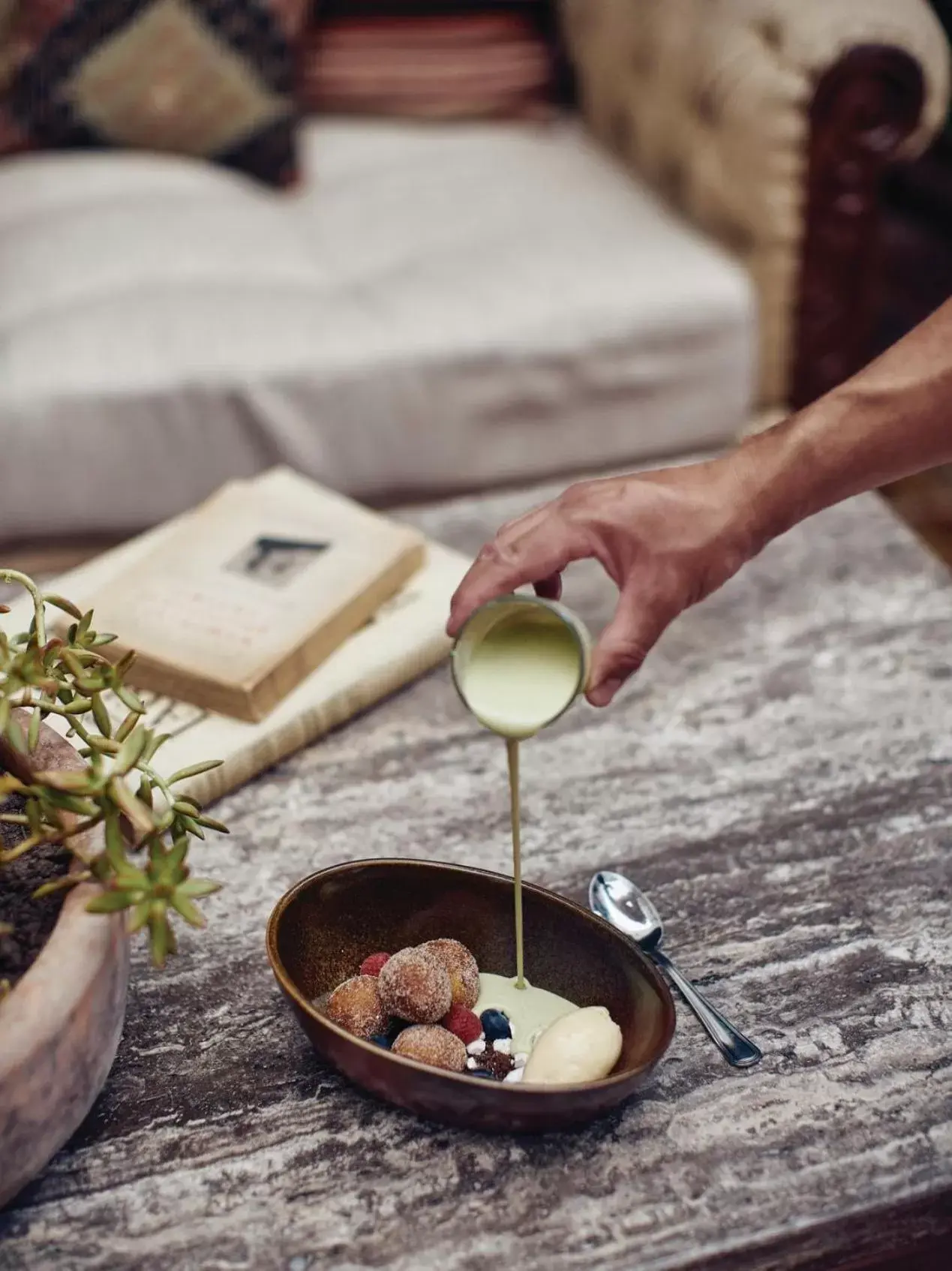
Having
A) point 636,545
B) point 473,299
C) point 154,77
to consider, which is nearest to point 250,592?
point 636,545

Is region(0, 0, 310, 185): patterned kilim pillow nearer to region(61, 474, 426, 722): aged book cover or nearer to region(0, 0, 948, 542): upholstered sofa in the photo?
region(0, 0, 948, 542): upholstered sofa

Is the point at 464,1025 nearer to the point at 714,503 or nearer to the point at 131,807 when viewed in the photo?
the point at 131,807

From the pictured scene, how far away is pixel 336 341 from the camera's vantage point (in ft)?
6.01

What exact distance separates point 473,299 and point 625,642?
3.87ft

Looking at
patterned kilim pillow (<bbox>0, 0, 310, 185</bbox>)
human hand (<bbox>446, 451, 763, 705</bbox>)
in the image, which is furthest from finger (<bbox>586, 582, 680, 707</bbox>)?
patterned kilim pillow (<bbox>0, 0, 310, 185</bbox>)

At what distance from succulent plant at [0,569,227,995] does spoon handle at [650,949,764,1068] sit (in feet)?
1.08

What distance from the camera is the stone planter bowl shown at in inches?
25.3

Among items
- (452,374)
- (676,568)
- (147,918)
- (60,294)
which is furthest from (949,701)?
(60,294)

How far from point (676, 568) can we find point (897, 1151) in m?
0.39

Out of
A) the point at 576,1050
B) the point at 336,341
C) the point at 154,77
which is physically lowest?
the point at 336,341

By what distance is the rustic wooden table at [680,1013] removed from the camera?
0.72 m

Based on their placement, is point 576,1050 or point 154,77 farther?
point 154,77

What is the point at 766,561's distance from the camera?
1311 millimetres

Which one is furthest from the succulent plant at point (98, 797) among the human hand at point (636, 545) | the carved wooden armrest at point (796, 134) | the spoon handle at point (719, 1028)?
the carved wooden armrest at point (796, 134)
